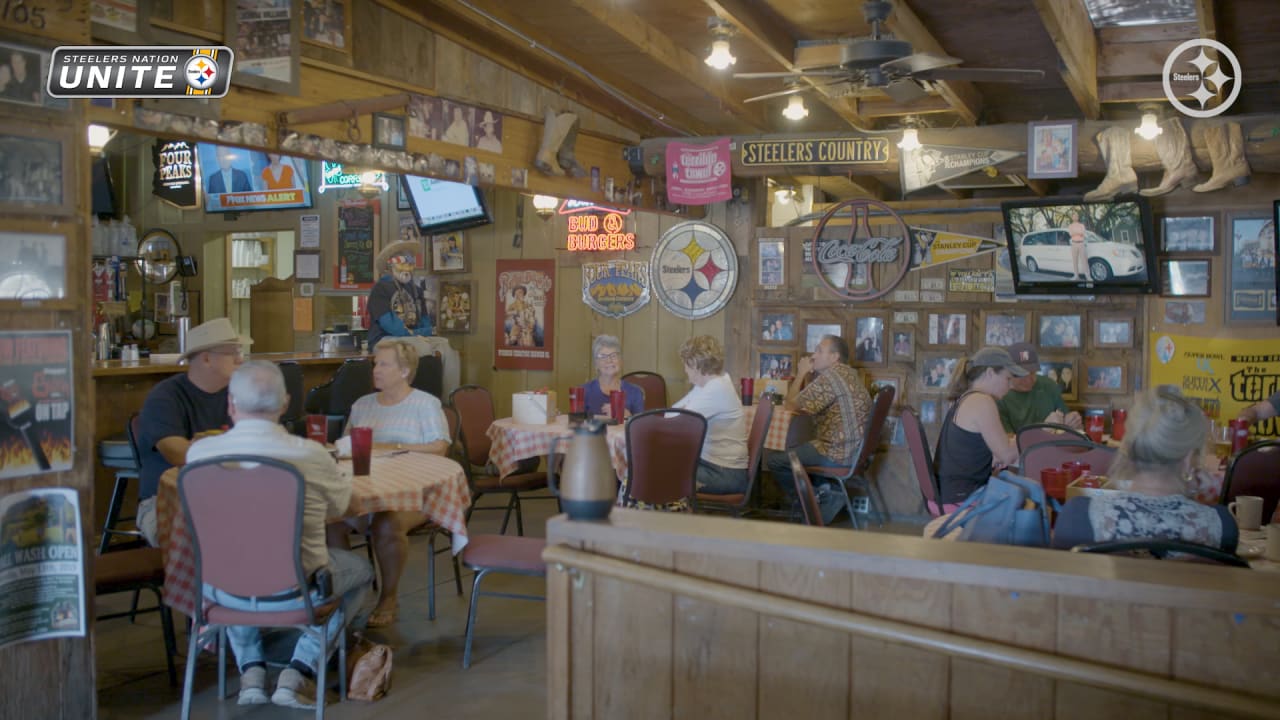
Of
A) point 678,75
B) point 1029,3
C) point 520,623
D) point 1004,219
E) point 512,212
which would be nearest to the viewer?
point 520,623

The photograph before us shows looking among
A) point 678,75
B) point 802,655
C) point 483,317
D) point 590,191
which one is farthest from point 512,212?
point 802,655

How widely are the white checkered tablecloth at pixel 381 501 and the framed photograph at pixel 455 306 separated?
5022 millimetres

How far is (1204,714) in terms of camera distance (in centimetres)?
165

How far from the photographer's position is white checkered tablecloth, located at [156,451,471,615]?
3611mm

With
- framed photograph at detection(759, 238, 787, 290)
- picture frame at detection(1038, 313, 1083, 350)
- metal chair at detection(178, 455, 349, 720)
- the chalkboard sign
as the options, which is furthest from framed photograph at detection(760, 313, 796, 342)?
metal chair at detection(178, 455, 349, 720)

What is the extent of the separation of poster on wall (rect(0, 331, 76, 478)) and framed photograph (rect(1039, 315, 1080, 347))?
5.81 m

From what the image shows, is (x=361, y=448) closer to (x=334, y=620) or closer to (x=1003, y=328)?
(x=334, y=620)

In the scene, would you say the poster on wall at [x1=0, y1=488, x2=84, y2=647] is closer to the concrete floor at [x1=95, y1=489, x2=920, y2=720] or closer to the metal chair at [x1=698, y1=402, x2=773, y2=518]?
the concrete floor at [x1=95, y1=489, x2=920, y2=720]

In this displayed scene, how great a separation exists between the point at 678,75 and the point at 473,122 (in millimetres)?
1303

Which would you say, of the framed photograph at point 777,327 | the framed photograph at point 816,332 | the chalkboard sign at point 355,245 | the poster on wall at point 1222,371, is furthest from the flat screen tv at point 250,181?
the poster on wall at point 1222,371

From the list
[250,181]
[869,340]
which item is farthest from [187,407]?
[250,181]

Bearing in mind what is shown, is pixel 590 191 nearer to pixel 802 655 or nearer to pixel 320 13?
pixel 320 13

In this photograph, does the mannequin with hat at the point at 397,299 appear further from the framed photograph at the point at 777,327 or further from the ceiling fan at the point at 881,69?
the ceiling fan at the point at 881,69

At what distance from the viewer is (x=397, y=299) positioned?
28.7 feet
